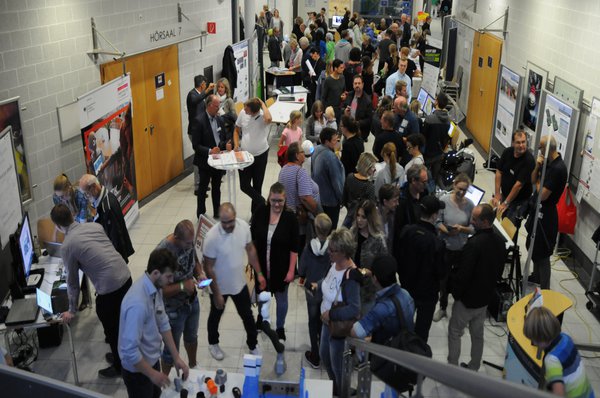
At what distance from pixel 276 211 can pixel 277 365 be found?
1.82 m

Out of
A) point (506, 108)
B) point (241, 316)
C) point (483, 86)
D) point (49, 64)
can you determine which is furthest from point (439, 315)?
point (483, 86)

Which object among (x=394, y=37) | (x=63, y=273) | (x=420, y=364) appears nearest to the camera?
(x=420, y=364)

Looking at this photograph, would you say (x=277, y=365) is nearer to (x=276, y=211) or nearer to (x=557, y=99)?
(x=276, y=211)

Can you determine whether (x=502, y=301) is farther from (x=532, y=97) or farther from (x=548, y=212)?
(x=532, y=97)

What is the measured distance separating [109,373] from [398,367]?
8.24 feet

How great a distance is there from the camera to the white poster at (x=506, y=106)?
9356 mm

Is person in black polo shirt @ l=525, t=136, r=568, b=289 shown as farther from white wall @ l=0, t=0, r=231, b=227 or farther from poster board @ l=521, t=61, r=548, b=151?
white wall @ l=0, t=0, r=231, b=227

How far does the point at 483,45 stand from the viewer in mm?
11508

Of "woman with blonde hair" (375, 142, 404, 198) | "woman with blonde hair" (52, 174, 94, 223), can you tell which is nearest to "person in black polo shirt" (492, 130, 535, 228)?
"woman with blonde hair" (375, 142, 404, 198)

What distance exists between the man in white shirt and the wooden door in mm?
7033

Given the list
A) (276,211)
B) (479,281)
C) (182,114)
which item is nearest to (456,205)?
(479,281)

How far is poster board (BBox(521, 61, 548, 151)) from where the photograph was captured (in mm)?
8391

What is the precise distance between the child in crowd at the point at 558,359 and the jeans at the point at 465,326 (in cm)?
134

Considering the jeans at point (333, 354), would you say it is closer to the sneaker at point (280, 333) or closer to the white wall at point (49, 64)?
the sneaker at point (280, 333)
